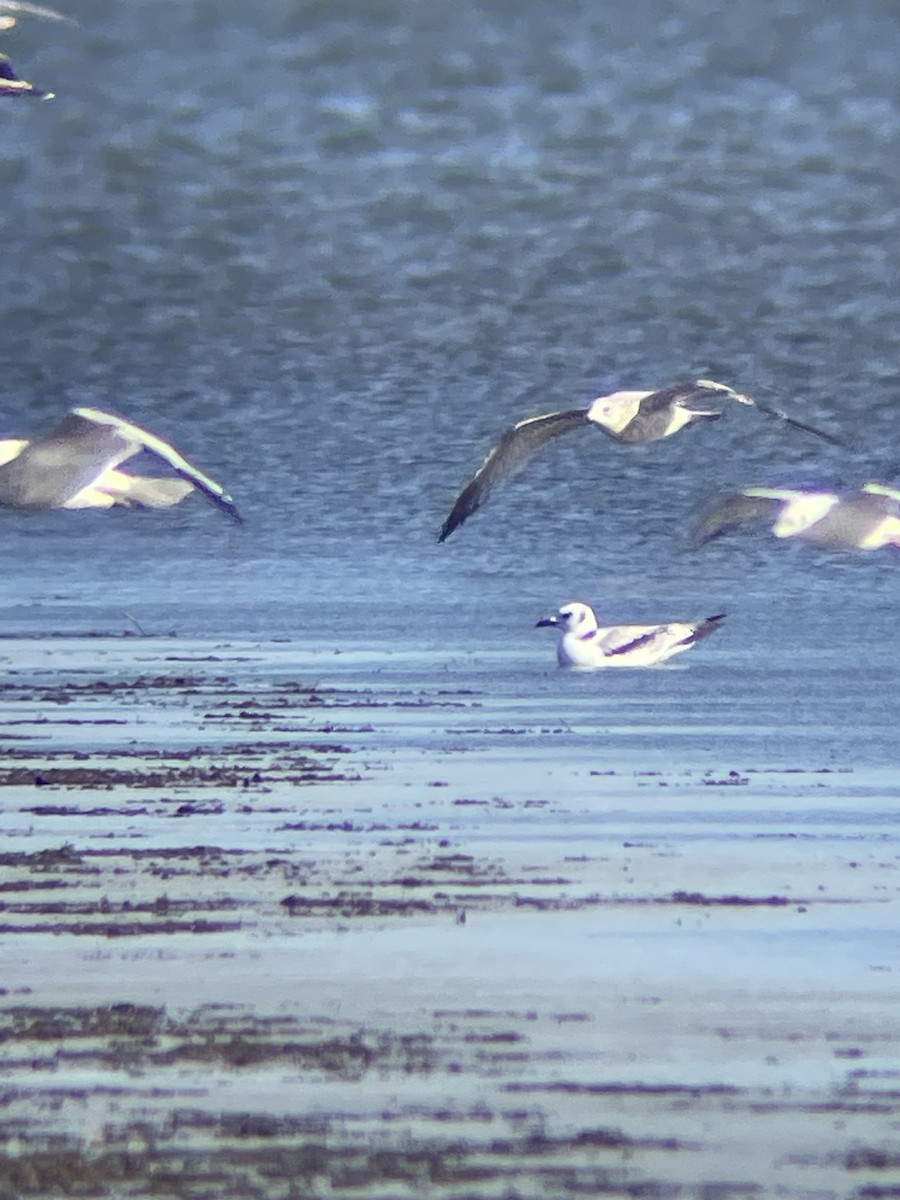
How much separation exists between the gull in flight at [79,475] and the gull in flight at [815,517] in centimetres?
263

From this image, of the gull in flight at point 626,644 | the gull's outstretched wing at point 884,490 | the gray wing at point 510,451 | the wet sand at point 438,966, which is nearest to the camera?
the wet sand at point 438,966

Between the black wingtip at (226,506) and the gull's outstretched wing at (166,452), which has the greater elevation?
the gull's outstretched wing at (166,452)

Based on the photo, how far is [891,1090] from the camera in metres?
4.11

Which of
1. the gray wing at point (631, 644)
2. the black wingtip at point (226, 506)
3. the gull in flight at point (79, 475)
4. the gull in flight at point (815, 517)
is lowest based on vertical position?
the gray wing at point (631, 644)

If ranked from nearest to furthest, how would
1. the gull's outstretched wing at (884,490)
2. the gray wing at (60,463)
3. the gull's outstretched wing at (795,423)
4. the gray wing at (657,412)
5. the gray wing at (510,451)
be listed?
the gull's outstretched wing at (795,423) < the gray wing at (60,463) < the gray wing at (510,451) < the gray wing at (657,412) < the gull's outstretched wing at (884,490)

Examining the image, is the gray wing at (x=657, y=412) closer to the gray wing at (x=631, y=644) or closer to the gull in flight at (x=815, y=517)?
the gray wing at (x=631, y=644)

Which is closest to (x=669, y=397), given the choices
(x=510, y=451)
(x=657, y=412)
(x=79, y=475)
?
(x=657, y=412)

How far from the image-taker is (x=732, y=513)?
11.1 metres

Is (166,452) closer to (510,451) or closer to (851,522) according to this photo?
(510,451)

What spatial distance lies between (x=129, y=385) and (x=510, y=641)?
6890 mm

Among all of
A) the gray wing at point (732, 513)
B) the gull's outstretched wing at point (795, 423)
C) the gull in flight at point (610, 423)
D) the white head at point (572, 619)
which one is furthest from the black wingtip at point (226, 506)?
the gray wing at point (732, 513)

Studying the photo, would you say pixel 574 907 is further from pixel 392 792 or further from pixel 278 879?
pixel 392 792

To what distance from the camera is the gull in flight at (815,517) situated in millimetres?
11055

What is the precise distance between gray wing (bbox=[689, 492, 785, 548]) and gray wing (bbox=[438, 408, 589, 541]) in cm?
161
